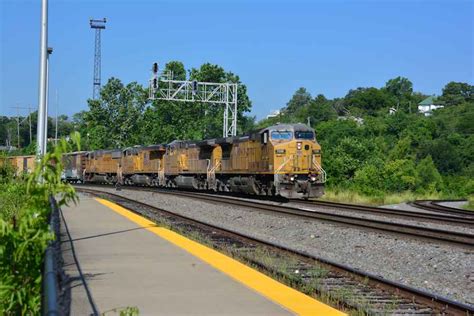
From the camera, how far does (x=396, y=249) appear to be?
45.7 ft

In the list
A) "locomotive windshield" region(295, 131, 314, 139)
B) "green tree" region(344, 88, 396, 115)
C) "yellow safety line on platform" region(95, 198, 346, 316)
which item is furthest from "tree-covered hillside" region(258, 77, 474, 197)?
"yellow safety line on platform" region(95, 198, 346, 316)

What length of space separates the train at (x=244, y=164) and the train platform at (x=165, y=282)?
5478 mm

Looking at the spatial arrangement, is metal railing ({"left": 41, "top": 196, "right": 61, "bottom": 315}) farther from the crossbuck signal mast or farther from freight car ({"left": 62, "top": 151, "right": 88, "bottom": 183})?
freight car ({"left": 62, "top": 151, "right": 88, "bottom": 183})

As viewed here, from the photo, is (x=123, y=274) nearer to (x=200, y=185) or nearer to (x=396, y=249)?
(x=396, y=249)

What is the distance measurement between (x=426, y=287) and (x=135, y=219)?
1057 cm

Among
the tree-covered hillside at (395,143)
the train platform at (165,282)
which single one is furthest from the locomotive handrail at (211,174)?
the train platform at (165,282)

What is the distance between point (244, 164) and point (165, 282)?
23122 mm

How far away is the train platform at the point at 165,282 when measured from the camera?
22.6 ft

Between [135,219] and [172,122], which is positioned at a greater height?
[172,122]

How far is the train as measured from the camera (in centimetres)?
2792

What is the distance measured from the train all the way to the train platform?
5478 mm

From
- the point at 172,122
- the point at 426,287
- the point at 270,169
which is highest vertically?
the point at 172,122

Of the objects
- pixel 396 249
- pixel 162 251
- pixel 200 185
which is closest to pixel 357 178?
pixel 200 185

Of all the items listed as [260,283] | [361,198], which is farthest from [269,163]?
[260,283]
